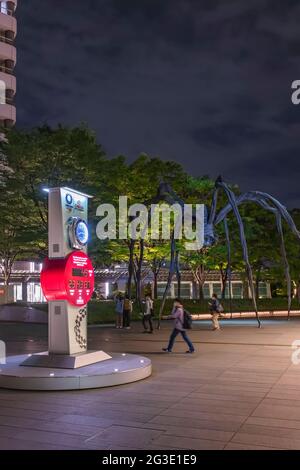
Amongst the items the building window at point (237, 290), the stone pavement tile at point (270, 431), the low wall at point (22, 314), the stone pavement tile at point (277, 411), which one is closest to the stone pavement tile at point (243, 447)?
the stone pavement tile at point (270, 431)

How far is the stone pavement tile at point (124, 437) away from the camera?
5715 millimetres

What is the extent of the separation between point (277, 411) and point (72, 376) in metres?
3.57

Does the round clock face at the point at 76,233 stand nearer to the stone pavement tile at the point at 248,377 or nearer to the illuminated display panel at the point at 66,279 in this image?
the illuminated display panel at the point at 66,279

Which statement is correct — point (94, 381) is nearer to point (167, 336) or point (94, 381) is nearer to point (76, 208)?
point (76, 208)

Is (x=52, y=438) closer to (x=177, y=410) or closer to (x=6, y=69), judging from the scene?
(x=177, y=410)

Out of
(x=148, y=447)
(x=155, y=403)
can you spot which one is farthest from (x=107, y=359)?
(x=148, y=447)

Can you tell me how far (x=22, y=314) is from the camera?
27094mm

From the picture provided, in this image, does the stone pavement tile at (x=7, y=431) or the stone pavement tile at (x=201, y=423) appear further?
the stone pavement tile at (x=201, y=423)

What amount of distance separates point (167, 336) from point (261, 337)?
11.1ft

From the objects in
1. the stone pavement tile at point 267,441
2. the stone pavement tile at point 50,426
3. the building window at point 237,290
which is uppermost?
the stone pavement tile at point 267,441

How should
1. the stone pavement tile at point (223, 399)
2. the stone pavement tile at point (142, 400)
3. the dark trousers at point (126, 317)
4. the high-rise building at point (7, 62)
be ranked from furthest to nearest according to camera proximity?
the high-rise building at point (7, 62) < the dark trousers at point (126, 317) < the stone pavement tile at point (223, 399) < the stone pavement tile at point (142, 400)

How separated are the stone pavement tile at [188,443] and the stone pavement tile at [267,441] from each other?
278 mm

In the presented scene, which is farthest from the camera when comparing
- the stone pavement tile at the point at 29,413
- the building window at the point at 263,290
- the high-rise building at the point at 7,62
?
the building window at the point at 263,290

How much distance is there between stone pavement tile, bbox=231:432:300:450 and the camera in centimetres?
561
